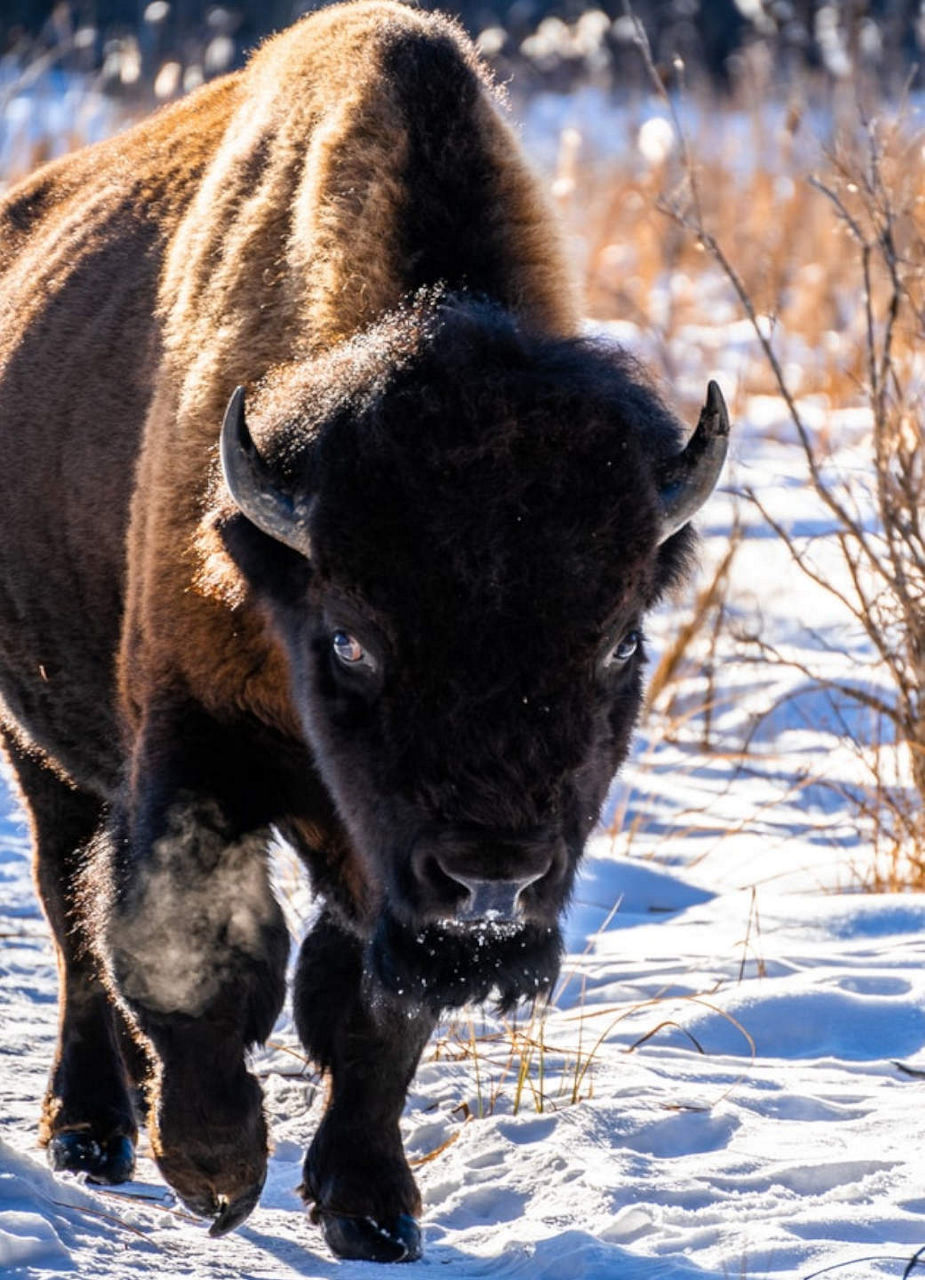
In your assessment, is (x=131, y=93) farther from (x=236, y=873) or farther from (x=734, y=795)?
(x=236, y=873)

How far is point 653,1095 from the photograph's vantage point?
4012mm

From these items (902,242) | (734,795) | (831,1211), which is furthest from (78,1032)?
(902,242)

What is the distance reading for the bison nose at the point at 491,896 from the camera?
2.91m

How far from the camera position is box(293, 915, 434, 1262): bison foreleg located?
11.5ft

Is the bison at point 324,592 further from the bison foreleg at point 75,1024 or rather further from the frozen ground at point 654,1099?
the frozen ground at point 654,1099

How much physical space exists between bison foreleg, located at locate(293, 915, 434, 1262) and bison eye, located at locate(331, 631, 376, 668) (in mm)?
625

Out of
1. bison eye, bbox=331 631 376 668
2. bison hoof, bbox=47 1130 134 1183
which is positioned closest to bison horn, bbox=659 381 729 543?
bison eye, bbox=331 631 376 668

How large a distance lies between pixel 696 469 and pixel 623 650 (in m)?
0.34

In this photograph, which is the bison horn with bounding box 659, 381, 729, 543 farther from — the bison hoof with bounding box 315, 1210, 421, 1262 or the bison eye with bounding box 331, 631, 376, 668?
the bison hoof with bounding box 315, 1210, 421, 1262

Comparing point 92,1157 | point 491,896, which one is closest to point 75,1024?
point 92,1157

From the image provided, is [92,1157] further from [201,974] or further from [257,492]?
[257,492]

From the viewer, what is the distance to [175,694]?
11.8 feet

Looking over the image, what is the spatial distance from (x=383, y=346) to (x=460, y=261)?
481mm

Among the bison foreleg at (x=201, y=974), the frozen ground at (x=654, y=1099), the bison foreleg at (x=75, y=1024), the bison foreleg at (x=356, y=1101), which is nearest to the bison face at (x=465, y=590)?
the bison foreleg at (x=201, y=974)
